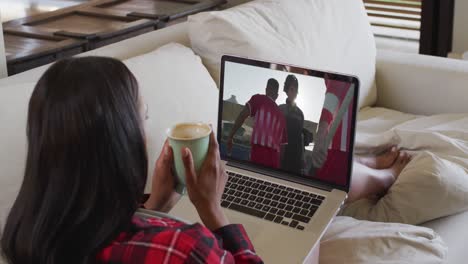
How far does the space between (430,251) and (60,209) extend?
84cm

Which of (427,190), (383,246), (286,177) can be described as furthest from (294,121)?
(427,190)

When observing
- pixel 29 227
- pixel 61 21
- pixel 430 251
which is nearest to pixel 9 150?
pixel 29 227

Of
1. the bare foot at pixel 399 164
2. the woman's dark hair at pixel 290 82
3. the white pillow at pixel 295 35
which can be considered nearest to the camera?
the woman's dark hair at pixel 290 82

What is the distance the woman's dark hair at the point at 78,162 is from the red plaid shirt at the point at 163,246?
2cm

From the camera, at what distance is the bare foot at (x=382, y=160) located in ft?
6.09

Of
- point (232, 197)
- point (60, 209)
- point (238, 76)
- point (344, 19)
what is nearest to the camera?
point (60, 209)

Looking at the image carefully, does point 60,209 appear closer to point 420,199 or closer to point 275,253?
point 275,253

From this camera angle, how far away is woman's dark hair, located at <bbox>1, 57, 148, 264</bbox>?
914mm

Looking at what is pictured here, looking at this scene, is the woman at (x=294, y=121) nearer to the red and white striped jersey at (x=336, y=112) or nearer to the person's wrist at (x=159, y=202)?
the red and white striped jersey at (x=336, y=112)

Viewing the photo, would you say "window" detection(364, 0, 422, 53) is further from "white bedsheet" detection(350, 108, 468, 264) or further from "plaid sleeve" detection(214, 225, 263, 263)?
"plaid sleeve" detection(214, 225, 263, 263)

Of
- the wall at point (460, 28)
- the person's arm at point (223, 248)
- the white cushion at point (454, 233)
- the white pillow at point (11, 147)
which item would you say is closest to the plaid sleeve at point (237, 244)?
the person's arm at point (223, 248)

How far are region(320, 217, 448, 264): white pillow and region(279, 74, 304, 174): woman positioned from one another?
179 millimetres

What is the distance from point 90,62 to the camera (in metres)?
0.95

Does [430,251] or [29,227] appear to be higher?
[29,227]
